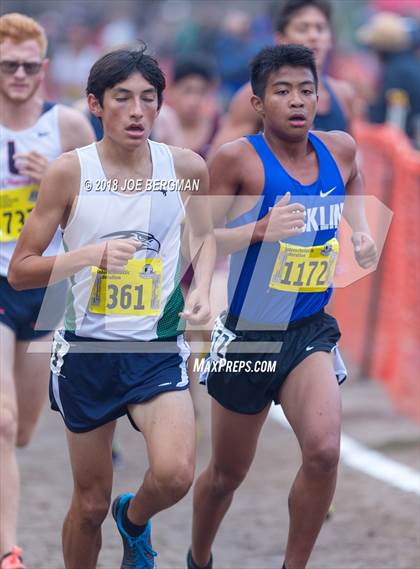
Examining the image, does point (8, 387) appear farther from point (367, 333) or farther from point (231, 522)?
point (367, 333)

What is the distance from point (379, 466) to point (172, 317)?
2.85m

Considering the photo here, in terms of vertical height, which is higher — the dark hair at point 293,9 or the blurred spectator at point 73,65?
the dark hair at point 293,9

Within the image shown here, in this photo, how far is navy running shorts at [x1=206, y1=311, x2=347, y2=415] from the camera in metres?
4.94

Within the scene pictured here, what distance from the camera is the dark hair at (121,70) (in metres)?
4.66

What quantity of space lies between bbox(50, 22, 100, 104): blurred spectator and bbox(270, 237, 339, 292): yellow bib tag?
52.1 ft

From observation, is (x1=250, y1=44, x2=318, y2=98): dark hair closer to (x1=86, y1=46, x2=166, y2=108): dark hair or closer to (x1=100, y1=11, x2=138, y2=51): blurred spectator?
(x1=86, y1=46, x2=166, y2=108): dark hair

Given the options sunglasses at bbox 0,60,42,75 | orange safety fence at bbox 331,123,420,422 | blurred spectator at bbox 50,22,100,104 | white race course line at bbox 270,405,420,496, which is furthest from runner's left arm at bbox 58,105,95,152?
blurred spectator at bbox 50,22,100,104

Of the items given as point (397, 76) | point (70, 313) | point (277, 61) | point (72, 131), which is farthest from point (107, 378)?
point (397, 76)

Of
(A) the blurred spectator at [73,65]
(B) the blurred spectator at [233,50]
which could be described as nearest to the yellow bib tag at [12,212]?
(B) the blurred spectator at [233,50]

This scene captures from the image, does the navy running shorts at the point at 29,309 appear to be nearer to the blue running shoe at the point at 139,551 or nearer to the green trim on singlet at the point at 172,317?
the green trim on singlet at the point at 172,317

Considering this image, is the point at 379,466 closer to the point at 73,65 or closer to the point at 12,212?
the point at 12,212

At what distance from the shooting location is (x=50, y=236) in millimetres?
4652

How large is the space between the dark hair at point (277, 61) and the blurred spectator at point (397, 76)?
6108mm

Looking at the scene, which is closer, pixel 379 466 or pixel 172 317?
pixel 172 317
